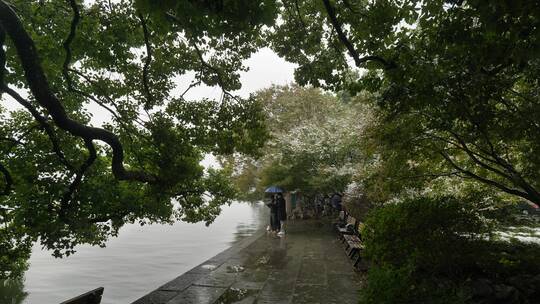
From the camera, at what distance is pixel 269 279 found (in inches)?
338

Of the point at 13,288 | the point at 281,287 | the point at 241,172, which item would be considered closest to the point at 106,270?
the point at 13,288

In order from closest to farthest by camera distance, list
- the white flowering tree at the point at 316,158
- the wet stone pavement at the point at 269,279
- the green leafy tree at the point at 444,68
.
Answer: the green leafy tree at the point at 444,68 → the wet stone pavement at the point at 269,279 → the white flowering tree at the point at 316,158

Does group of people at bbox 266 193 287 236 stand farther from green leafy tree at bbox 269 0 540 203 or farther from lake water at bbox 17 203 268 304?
green leafy tree at bbox 269 0 540 203

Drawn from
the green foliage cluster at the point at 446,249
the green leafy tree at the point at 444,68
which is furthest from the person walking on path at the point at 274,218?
the green foliage cluster at the point at 446,249

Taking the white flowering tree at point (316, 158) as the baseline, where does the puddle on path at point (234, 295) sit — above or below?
below

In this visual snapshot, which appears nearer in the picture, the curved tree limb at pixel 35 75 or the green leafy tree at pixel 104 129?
the curved tree limb at pixel 35 75

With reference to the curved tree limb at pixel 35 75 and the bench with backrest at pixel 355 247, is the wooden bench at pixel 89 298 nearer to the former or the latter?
the curved tree limb at pixel 35 75

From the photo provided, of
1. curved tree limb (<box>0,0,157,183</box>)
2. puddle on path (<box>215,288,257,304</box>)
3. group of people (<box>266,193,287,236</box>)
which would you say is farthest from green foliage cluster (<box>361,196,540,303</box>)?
group of people (<box>266,193,287,236</box>)

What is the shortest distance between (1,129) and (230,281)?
6.24m

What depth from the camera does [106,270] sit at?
15.0 metres

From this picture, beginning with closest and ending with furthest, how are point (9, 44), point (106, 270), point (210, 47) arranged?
point (9, 44) → point (210, 47) → point (106, 270)

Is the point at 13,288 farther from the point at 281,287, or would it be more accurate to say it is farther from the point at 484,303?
the point at 484,303

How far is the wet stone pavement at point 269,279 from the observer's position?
7.13m

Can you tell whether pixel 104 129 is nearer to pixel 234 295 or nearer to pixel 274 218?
pixel 234 295
